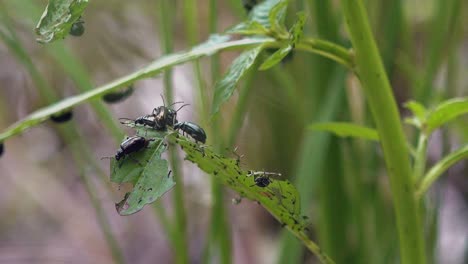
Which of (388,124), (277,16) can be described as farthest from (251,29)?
(388,124)

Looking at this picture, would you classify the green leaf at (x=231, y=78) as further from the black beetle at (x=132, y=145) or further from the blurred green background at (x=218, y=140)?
the blurred green background at (x=218, y=140)

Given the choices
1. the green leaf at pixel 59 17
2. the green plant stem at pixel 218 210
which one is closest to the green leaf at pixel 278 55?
the green leaf at pixel 59 17

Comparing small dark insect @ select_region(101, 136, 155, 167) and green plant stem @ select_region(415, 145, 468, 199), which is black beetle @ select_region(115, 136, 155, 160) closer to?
small dark insect @ select_region(101, 136, 155, 167)

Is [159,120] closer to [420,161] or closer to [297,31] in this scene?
[297,31]

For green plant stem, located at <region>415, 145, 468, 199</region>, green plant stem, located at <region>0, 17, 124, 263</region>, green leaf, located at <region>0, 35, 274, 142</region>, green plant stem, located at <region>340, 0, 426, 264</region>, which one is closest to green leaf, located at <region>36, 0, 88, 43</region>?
green leaf, located at <region>0, 35, 274, 142</region>

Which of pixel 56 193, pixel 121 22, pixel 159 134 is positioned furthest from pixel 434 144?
pixel 159 134
